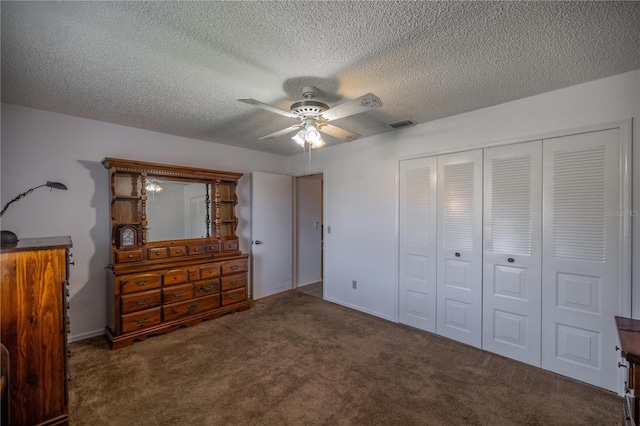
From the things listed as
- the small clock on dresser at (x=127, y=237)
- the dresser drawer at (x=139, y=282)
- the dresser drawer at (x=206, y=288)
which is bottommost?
the dresser drawer at (x=206, y=288)

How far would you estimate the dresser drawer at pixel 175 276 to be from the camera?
10.0ft

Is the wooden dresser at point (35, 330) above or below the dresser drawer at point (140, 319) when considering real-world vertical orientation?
above

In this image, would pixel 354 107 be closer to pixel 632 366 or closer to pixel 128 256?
pixel 632 366

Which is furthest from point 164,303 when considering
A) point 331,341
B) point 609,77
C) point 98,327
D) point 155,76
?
point 609,77

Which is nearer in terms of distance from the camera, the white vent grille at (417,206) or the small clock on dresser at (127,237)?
the small clock on dresser at (127,237)

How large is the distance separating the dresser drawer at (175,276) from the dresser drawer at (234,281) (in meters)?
0.49

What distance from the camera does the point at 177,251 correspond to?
3357 millimetres

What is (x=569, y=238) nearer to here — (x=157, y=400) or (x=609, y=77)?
(x=609, y=77)

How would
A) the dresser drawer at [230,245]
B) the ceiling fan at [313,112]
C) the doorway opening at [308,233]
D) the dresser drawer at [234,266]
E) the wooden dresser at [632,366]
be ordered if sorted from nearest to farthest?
the wooden dresser at [632,366] → the ceiling fan at [313,112] → the dresser drawer at [234,266] → the dresser drawer at [230,245] → the doorway opening at [308,233]

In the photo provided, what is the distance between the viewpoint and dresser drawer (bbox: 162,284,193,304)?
3.04 m

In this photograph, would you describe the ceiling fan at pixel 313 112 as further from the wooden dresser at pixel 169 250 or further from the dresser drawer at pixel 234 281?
the dresser drawer at pixel 234 281

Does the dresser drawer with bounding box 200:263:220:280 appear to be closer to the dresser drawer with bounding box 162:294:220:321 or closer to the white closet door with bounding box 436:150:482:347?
the dresser drawer with bounding box 162:294:220:321

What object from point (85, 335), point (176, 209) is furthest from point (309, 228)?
point (85, 335)

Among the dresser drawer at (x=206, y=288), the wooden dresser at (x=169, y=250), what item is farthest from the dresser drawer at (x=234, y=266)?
the dresser drawer at (x=206, y=288)
